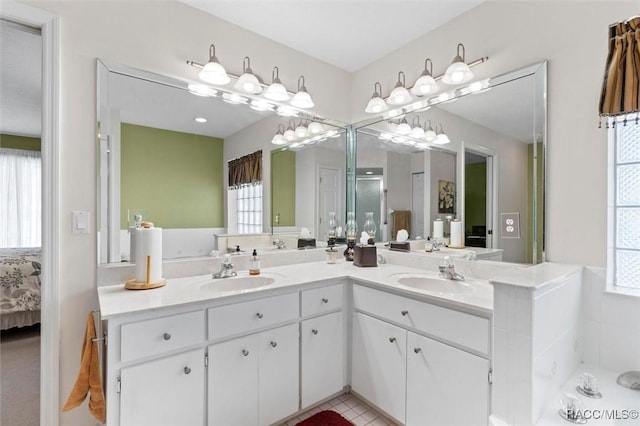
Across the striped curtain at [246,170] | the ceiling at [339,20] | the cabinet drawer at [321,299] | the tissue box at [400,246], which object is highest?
the ceiling at [339,20]

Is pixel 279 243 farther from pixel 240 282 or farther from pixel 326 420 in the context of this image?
pixel 326 420

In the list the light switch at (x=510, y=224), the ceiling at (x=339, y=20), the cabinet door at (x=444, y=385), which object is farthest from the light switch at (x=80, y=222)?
the light switch at (x=510, y=224)

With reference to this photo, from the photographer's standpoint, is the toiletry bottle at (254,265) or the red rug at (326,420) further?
the toiletry bottle at (254,265)

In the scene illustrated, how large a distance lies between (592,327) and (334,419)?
143 centimetres

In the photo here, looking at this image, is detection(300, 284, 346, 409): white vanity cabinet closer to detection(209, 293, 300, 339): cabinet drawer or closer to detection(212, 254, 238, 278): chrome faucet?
detection(209, 293, 300, 339): cabinet drawer

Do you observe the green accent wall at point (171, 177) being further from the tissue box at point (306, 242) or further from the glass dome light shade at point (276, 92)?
the tissue box at point (306, 242)

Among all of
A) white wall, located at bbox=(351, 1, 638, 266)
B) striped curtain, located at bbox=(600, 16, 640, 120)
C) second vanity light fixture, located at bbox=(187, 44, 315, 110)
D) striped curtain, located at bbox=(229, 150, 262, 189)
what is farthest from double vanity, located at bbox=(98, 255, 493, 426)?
second vanity light fixture, located at bbox=(187, 44, 315, 110)

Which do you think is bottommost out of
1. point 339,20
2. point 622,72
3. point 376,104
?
point 622,72

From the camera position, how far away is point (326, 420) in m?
1.72

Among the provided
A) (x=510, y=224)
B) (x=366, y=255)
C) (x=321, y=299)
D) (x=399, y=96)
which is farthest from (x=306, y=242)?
(x=510, y=224)

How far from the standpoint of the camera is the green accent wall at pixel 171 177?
5.67 ft

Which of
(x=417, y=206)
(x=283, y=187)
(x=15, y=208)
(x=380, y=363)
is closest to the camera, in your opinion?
(x=380, y=363)

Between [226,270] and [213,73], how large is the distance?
4.14 feet

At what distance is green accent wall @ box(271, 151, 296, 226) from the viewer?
2.42 meters
